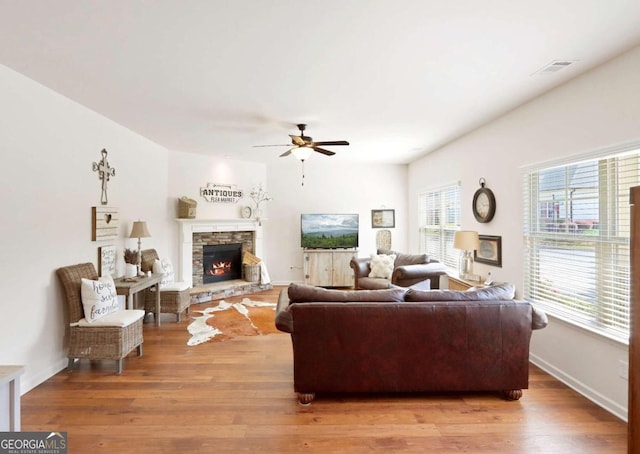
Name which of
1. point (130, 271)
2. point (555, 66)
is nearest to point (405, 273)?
point (555, 66)

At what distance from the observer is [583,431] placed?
240 cm

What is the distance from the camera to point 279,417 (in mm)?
2590

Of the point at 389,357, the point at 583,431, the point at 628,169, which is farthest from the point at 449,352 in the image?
→ the point at 628,169

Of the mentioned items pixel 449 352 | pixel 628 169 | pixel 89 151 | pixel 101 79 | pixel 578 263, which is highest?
pixel 101 79

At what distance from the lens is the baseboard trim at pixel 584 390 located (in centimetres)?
258

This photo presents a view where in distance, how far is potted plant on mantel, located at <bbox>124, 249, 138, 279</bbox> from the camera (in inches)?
167

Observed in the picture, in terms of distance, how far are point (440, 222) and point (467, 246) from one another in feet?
5.67

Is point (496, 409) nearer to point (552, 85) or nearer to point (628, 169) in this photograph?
point (628, 169)

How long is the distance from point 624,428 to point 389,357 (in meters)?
1.71

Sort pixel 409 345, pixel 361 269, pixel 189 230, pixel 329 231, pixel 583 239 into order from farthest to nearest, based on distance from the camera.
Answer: pixel 329 231
pixel 189 230
pixel 361 269
pixel 583 239
pixel 409 345

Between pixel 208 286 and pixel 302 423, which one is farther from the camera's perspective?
pixel 208 286

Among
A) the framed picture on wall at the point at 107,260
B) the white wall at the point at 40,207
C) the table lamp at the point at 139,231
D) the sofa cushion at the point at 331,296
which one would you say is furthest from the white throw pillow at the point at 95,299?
the sofa cushion at the point at 331,296

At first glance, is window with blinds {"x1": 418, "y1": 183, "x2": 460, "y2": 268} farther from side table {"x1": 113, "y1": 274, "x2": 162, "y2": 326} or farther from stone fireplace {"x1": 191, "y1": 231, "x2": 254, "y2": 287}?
side table {"x1": 113, "y1": 274, "x2": 162, "y2": 326}

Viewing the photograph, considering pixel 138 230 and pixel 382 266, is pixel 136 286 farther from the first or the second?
pixel 382 266
